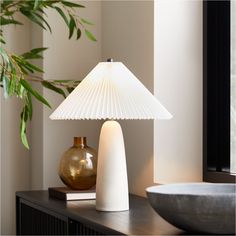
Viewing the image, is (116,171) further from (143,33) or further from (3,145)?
(3,145)

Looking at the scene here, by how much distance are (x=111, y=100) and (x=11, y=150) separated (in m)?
1.01

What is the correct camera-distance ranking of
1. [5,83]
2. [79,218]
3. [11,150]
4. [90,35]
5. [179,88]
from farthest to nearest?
[11,150] → [90,35] → [179,88] → [5,83] → [79,218]

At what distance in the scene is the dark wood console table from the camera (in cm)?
221

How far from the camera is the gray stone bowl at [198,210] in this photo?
6.36ft

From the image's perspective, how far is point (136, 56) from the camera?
3045mm

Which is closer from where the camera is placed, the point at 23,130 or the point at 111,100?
the point at 111,100

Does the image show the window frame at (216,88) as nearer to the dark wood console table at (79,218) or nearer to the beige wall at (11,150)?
the dark wood console table at (79,218)

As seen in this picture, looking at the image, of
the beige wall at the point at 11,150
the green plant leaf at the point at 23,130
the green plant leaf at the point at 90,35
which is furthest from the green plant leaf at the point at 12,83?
the beige wall at the point at 11,150

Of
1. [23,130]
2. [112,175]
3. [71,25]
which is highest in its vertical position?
[71,25]

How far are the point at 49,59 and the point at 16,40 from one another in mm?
212

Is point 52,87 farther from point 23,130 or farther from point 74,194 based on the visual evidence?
point 74,194

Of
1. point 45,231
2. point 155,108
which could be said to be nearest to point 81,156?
point 45,231

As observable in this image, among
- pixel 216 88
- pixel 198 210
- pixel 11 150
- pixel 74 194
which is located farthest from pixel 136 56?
pixel 198 210

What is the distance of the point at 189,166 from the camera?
302cm
